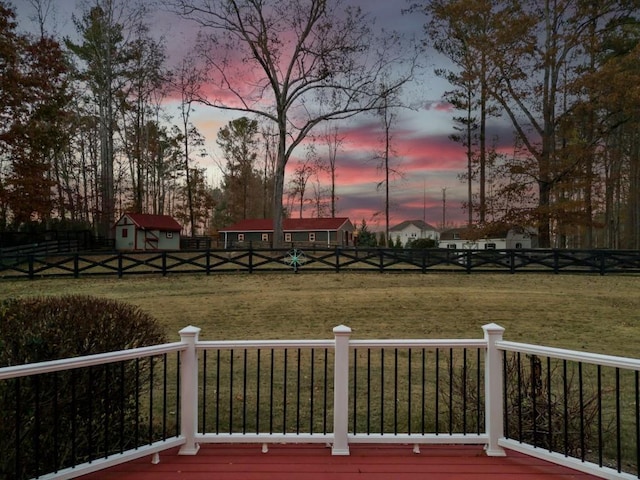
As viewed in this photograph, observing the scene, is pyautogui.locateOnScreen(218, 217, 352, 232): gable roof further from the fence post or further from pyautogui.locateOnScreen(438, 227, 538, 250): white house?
the fence post

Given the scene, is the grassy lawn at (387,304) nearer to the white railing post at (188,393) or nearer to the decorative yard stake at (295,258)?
the decorative yard stake at (295,258)

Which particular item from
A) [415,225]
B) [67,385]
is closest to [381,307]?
[67,385]

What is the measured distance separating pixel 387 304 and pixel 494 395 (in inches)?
324

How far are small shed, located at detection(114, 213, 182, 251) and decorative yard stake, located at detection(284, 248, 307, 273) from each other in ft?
67.7

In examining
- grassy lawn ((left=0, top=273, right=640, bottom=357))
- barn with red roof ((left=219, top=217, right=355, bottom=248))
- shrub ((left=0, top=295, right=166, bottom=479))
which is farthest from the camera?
barn with red roof ((left=219, top=217, right=355, bottom=248))

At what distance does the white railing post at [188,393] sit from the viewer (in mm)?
3848

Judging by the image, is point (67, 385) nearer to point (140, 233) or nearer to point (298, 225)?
point (140, 233)

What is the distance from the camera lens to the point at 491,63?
84.5 ft

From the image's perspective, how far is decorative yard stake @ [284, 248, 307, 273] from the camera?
1883 centimetres

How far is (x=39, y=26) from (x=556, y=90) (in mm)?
32629

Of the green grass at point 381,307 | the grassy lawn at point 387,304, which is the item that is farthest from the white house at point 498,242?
the green grass at point 381,307

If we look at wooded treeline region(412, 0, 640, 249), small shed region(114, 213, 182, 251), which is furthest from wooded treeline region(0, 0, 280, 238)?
wooded treeline region(412, 0, 640, 249)

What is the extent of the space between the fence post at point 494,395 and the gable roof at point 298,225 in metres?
43.0

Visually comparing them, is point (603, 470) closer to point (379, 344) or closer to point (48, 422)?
point (379, 344)
